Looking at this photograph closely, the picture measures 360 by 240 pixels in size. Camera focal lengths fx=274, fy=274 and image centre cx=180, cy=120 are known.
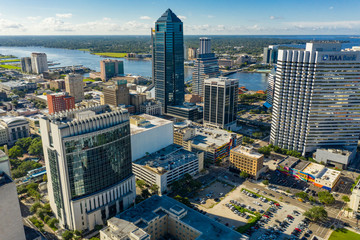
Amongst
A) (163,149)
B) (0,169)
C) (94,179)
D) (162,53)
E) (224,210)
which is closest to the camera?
(0,169)

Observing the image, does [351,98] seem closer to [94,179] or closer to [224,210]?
[224,210]

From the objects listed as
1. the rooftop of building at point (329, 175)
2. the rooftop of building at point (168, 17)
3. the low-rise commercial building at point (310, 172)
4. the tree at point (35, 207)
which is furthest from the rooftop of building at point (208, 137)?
the rooftop of building at point (168, 17)

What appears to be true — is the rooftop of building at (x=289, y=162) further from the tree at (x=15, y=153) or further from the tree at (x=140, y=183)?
the tree at (x=15, y=153)

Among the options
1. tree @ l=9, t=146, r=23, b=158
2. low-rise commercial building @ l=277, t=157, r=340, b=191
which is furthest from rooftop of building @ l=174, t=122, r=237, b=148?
tree @ l=9, t=146, r=23, b=158

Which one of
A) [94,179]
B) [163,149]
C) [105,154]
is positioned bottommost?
[163,149]

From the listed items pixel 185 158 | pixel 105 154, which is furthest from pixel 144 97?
pixel 105 154

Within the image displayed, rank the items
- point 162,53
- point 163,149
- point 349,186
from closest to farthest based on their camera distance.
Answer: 1. point 349,186
2. point 163,149
3. point 162,53
